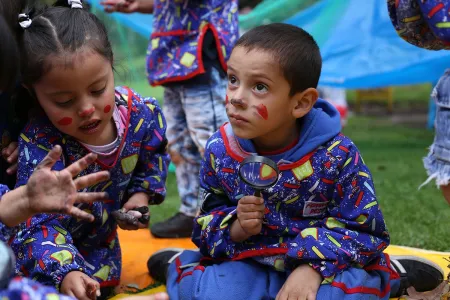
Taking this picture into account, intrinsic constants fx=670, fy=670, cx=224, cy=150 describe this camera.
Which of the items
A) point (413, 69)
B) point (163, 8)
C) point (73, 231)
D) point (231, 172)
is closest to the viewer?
point (231, 172)

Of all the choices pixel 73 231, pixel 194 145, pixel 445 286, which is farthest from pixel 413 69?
pixel 73 231

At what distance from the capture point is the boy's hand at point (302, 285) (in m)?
1.92

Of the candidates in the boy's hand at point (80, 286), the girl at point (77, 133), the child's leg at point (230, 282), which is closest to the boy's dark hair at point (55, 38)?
the girl at point (77, 133)

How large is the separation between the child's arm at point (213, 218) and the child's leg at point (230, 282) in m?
0.06

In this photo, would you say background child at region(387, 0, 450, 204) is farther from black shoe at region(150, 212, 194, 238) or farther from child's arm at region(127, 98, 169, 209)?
black shoe at region(150, 212, 194, 238)

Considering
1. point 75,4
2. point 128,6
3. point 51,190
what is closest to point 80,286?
point 51,190

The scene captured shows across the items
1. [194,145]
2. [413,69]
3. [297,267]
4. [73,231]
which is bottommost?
[413,69]

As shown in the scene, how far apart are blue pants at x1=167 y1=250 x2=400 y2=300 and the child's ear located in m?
0.49

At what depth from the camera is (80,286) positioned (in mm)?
1830

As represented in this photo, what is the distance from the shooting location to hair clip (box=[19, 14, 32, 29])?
6.57 feet

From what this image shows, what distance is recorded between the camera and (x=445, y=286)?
212 cm

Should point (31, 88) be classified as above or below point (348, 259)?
above

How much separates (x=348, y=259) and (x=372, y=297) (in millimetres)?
137

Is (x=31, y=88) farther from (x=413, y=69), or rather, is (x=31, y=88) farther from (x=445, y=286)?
(x=413, y=69)
